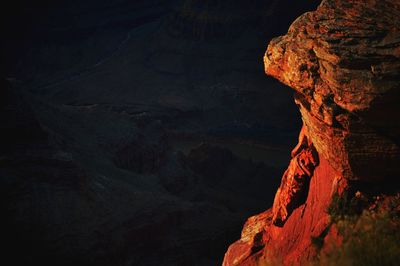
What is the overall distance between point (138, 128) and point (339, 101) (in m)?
17.6

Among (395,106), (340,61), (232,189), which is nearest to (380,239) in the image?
(395,106)

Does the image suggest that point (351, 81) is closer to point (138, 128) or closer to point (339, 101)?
point (339, 101)

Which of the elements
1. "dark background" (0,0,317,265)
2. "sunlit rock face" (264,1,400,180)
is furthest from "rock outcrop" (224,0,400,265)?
"dark background" (0,0,317,265)

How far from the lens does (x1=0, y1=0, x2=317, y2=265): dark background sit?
20.5 metres

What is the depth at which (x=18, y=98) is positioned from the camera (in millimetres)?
22344

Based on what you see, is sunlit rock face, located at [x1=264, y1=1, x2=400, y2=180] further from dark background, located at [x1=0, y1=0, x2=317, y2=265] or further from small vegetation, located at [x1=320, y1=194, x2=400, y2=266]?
dark background, located at [x1=0, y1=0, x2=317, y2=265]

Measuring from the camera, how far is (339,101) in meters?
12.1

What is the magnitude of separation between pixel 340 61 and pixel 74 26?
51371 mm

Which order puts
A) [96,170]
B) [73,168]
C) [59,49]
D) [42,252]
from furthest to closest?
[59,49] < [96,170] < [73,168] < [42,252]

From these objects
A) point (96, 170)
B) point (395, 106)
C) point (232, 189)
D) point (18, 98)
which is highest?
point (395, 106)

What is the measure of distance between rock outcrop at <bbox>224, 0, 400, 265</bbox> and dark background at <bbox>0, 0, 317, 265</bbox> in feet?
24.5

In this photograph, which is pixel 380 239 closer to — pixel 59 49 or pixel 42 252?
pixel 42 252

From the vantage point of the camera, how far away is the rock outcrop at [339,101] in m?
11.5

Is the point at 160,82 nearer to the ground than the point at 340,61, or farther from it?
nearer to the ground
